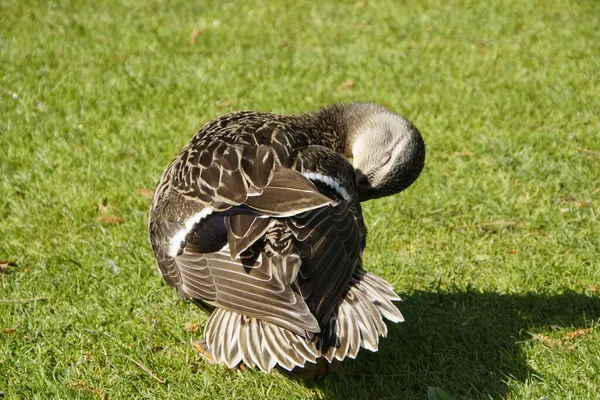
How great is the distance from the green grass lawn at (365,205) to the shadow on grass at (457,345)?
1cm

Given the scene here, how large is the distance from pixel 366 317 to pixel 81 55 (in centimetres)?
599

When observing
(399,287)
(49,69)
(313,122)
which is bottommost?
(399,287)

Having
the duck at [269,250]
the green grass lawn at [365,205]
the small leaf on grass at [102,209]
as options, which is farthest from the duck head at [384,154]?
the small leaf on grass at [102,209]

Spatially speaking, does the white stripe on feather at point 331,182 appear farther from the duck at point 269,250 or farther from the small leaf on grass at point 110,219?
the small leaf on grass at point 110,219

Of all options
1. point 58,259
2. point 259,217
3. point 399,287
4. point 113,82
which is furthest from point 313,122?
point 113,82

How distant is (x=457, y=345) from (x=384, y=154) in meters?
1.30

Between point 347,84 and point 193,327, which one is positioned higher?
point 347,84

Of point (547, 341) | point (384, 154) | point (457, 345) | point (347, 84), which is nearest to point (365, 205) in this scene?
point (384, 154)

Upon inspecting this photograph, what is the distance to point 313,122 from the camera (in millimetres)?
5488

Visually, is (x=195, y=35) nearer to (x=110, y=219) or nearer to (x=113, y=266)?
(x=110, y=219)

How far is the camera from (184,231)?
4266mm

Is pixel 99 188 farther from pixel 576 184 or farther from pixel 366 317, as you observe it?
pixel 576 184

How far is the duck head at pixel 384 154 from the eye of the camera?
17.5ft

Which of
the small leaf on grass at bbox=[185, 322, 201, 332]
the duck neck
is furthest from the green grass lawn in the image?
the duck neck
